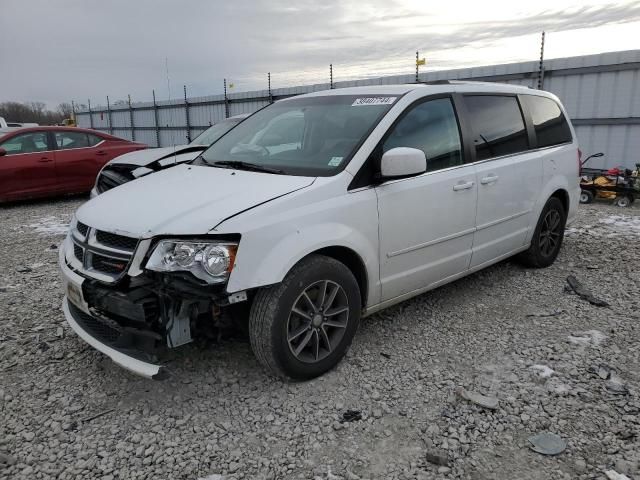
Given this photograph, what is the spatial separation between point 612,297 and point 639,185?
4.93 metres

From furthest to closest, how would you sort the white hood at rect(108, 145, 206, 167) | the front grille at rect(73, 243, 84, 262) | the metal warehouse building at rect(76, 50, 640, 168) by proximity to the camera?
the metal warehouse building at rect(76, 50, 640, 168)
the white hood at rect(108, 145, 206, 167)
the front grille at rect(73, 243, 84, 262)

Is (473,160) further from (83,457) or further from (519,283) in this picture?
(83,457)

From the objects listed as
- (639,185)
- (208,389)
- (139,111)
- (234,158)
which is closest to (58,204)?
(234,158)

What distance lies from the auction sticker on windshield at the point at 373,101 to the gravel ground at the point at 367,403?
166 cm

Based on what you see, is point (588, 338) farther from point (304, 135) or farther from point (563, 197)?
point (304, 135)

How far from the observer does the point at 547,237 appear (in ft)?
16.8

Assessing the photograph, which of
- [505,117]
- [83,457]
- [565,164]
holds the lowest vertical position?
[83,457]

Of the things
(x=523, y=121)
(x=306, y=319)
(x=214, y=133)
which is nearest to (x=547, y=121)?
(x=523, y=121)

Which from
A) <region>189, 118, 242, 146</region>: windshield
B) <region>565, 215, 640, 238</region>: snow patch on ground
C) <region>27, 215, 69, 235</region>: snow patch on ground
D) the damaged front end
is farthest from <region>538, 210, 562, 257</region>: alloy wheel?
<region>27, 215, 69, 235</region>: snow patch on ground

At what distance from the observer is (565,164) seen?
5117mm

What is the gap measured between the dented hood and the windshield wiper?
67 millimetres

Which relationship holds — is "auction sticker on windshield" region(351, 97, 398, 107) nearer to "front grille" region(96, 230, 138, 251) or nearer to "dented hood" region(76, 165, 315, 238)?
"dented hood" region(76, 165, 315, 238)

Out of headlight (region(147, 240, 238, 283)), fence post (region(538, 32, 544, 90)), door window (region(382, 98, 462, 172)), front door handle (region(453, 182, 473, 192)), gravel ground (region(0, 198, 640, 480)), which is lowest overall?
gravel ground (region(0, 198, 640, 480))

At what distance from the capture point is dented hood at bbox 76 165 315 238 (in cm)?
269
